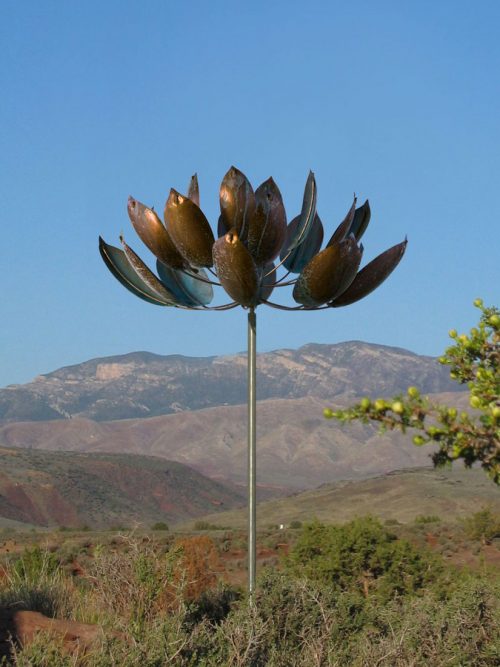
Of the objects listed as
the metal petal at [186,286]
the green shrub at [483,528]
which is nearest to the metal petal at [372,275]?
the metal petal at [186,286]

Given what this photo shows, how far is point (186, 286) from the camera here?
10047mm

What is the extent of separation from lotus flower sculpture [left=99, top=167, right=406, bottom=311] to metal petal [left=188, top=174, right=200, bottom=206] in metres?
0.01

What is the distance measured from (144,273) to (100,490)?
247 feet

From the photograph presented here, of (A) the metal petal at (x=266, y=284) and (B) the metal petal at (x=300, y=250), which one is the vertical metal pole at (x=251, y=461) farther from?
(B) the metal petal at (x=300, y=250)

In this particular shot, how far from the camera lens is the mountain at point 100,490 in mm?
74188

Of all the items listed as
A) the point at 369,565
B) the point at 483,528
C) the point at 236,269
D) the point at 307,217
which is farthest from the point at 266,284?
the point at 483,528

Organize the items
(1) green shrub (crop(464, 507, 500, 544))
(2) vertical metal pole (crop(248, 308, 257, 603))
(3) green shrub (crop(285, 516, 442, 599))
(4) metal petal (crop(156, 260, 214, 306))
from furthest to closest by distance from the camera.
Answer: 1. (1) green shrub (crop(464, 507, 500, 544))
2. (3) green shrub (crop(285, 516, 442, 599))
3. (4) metal petal (crop(156, 260, 214, 306))
4. (2) vertical metal pole (crop(248, 308, 257, 603))

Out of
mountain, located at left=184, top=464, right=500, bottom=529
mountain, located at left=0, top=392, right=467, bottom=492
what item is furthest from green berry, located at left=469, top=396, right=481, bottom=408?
mountain, located at left=0, top=392, right=467, bottom=492

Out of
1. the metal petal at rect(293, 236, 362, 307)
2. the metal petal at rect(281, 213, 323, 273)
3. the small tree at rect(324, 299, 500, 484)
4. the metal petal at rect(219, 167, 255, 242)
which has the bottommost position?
the small tree at rect(324, 299, 500, 484)

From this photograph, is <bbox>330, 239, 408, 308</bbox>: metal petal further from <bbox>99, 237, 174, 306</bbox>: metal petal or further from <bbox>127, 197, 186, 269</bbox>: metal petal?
<bbox>99, 237, 174, 306</bbox>: metal petal

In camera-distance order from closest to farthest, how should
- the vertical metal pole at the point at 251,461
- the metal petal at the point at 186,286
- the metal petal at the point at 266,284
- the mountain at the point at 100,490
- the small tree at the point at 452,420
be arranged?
the small tree at the point at 452,420, the vertical metal pole at the point at 251,461, the metal petal at the point at 266,284, the metal petal at the point at 186,286, the mountain at the point at 100,490

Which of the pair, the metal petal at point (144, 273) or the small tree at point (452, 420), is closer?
the small tree at point (452, 420)

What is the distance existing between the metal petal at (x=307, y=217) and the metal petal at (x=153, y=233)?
1198 millimetres

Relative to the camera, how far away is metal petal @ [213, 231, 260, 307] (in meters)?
8.85
